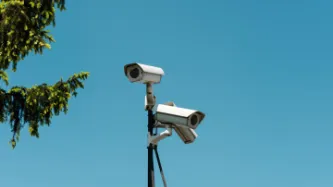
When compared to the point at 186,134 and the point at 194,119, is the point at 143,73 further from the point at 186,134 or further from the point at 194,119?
the point at 186,134

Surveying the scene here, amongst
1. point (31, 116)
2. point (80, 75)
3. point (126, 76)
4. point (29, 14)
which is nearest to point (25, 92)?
point (31, 116)

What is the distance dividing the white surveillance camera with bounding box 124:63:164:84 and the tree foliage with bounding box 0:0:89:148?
7.87 metres

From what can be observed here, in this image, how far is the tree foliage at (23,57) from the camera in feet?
50.5

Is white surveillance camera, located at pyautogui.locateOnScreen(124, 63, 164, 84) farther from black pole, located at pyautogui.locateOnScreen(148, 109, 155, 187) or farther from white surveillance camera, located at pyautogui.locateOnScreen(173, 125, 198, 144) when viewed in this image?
white surveillance camera, located at pyautogui.locateOnScreen(173, 125, 198, 144)

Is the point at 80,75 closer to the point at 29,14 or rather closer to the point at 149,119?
the point at 29,14

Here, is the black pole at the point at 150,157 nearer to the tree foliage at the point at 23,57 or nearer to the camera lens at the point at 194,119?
the camera lens at the point at 194,119

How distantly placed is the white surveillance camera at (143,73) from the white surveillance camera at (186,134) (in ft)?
2.54

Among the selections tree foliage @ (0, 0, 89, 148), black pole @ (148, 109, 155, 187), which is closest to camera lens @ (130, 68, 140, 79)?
black pole @ (148, 109, 155, 187)

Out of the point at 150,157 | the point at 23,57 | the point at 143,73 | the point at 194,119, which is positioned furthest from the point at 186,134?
the point at 23,57

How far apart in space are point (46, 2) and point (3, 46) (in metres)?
1.73

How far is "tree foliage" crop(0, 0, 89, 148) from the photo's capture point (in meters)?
15.4

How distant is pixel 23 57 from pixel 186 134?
954 cm

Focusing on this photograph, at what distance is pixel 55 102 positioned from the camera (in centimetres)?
1781

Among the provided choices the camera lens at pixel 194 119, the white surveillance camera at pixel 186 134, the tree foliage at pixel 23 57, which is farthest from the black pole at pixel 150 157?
the tree foliage at pixel 23 57
